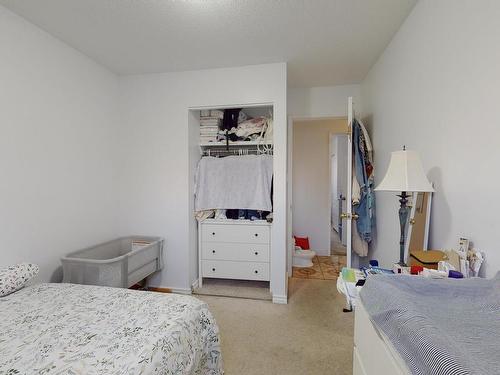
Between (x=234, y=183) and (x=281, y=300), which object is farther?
(x=234, y=183)

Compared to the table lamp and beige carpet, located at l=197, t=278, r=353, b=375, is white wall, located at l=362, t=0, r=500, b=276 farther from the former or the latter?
beige carpet, located at l=197, t=278, r=353, b=375

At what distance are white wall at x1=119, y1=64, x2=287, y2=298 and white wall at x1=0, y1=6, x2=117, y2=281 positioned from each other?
0.76 ft

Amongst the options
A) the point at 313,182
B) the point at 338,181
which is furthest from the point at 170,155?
the point at 338,181

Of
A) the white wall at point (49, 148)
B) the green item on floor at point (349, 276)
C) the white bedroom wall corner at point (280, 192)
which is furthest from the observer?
the white bedroom wall corner at point (280, 192)

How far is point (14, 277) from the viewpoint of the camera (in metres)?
1.62

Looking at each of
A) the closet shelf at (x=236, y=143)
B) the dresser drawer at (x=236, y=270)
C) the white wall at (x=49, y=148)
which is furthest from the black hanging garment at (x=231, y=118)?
the dresser drawer at (x=236, y=270)

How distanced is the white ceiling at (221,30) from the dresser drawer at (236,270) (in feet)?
7.10

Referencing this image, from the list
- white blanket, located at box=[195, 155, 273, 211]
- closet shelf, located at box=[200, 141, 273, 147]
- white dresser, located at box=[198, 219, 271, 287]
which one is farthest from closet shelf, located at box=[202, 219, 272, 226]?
closet shelf, located at box=[200, 141, 273, 147]

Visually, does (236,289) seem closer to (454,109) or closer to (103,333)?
(103,333)

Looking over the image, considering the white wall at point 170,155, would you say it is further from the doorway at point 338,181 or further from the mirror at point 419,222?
the doorway at point 338,181

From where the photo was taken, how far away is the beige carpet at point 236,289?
2.72 meters

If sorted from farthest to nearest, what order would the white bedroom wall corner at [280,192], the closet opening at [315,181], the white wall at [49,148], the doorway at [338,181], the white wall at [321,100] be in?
the doorway at [338,181], the closet opening at [315,181], the white wall at [321,100], the white bedroom wall corner at [280,192], the white wall at [49,148]

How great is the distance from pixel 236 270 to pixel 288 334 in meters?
0.97

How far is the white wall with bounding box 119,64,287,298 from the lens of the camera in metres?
2.60
